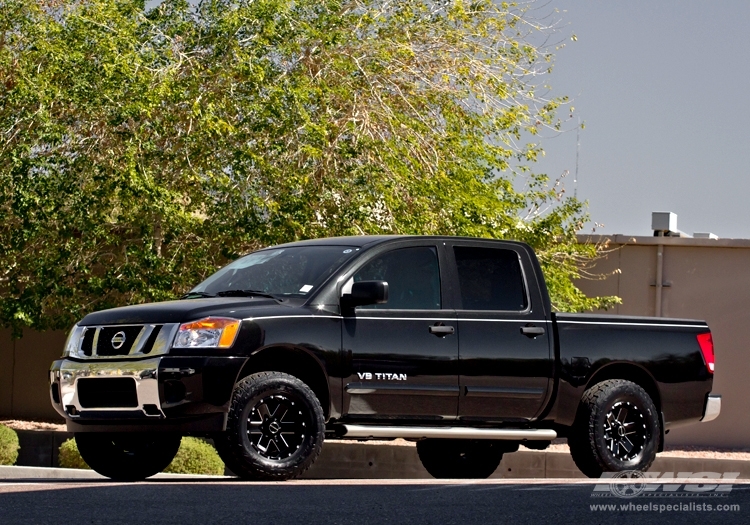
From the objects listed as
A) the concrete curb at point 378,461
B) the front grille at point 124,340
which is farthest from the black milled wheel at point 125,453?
the concrete curb at point 378,461

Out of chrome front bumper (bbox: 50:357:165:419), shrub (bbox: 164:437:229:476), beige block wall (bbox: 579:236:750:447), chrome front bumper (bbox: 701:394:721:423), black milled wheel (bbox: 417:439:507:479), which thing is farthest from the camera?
beige block wall (bbox: 579:236:750:447)

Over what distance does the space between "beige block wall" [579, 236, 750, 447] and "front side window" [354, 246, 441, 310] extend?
12.1m

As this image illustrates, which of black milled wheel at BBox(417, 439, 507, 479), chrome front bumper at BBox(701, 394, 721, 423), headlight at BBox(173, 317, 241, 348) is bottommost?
black milled wheel at BBox(417, 439, 507, 479)

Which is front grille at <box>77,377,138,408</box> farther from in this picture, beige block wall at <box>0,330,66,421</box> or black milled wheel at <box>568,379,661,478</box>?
beige block wall at <box>0,330,66,421</box>

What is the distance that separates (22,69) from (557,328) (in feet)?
29.9

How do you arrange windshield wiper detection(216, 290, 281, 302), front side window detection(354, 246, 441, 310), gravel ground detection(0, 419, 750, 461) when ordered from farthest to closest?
gravel ground detection(0, 419, 750, 461), front side window detection(354, 246, 441, 310), windshield wiper detection(216, 290, 281, 302)

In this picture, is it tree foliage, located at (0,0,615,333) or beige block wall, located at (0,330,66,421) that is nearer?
tree foliage, located at (0,0,615,333)

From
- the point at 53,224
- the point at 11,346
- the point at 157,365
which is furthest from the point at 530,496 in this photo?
the point at 11,346

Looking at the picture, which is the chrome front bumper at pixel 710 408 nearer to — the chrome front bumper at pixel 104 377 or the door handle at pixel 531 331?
the door handle at pixel 531 331

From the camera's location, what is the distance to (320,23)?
17.6 metres

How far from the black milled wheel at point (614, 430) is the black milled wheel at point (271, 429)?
8.11 ft

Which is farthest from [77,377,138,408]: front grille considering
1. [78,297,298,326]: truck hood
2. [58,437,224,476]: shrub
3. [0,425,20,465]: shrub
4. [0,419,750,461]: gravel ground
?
[0,419,750,461]: gravel ground

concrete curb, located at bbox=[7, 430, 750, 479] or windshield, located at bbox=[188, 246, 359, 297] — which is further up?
windshield, located at bbox=[188, 246, 359, 297]

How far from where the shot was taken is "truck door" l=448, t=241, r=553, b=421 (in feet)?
33.0
